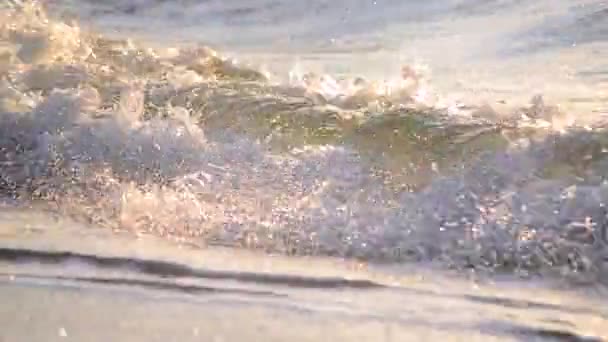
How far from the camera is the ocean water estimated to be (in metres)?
4.61

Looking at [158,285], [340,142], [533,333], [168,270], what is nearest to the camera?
[533,333]

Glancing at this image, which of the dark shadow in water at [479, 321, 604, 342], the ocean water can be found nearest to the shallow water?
the dark shadow in water at [479, 321, 604, 342]

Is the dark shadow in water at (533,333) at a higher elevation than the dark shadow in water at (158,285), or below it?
below

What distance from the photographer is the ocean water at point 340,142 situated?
4.61 meters

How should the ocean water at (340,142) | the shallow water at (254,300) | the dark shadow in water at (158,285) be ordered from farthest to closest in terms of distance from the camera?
the ocean water at (340,142) < the dark shadow in water at (158,285) < the shallow water at (254,300)

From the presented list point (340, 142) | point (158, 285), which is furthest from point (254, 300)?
point (340, 142)

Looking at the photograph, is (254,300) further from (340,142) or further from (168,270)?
(340,142)

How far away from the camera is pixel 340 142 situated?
562 cm

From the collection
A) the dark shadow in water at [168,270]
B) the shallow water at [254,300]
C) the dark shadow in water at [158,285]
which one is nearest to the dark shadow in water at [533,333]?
the shallow water at [254,300]

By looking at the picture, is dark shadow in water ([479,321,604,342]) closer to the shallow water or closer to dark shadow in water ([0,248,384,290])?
the shallow water

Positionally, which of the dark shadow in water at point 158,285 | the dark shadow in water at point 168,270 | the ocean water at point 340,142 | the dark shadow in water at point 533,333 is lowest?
the dark shadow in water at point 533,333

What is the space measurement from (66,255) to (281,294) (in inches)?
40.2

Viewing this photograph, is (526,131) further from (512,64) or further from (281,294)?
(512,64)

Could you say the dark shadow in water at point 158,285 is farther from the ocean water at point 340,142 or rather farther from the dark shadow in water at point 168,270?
the ocean water at point 340,142
